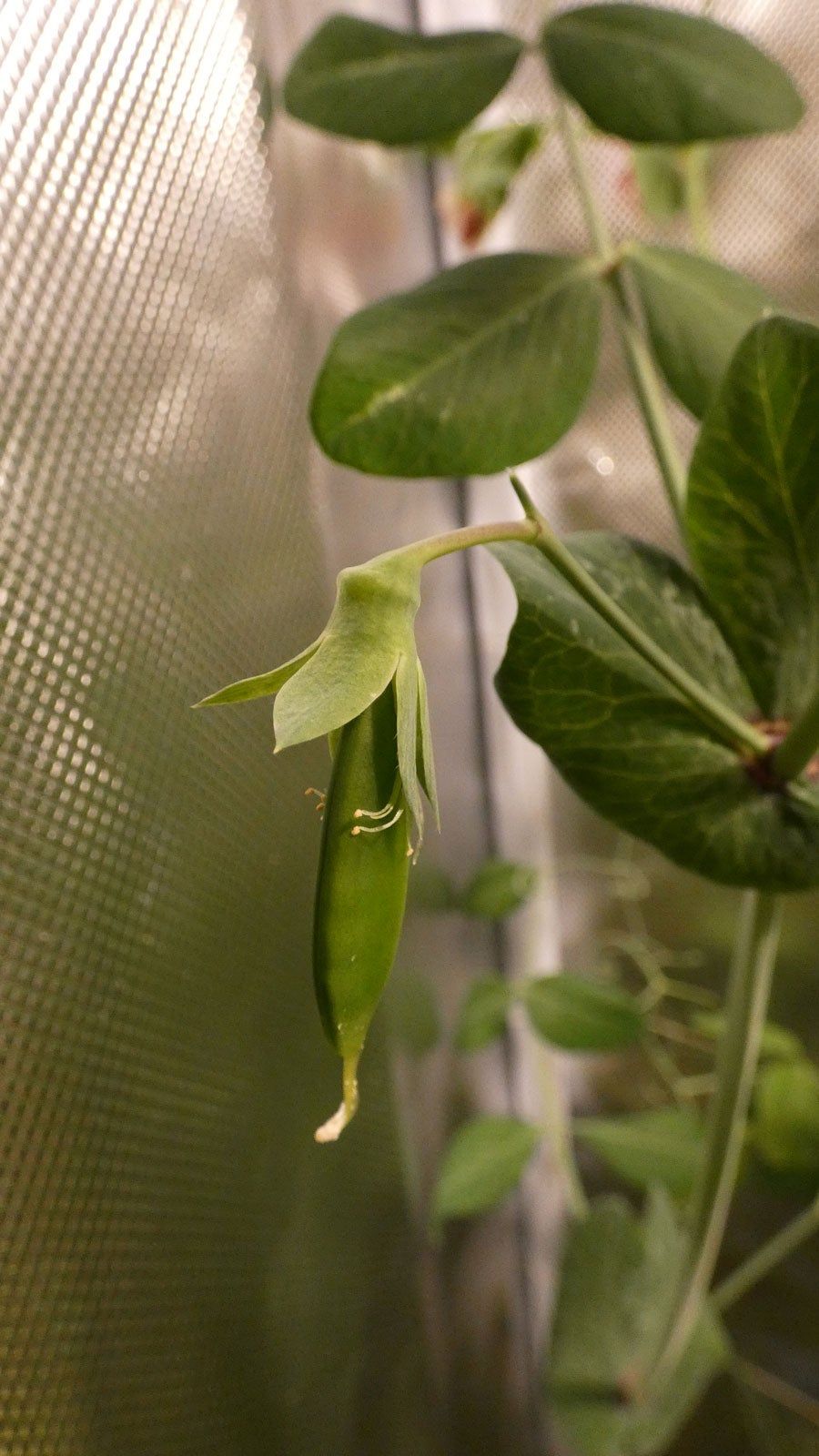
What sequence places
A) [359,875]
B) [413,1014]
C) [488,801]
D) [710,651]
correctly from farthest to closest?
[488,801]
[413,1014]
[710,651]
[359,875]

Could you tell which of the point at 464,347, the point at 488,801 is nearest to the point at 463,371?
the point at 464,347

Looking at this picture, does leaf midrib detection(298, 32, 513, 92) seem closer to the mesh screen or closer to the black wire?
the mesh screen

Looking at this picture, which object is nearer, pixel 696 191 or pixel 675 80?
pixel 675 80

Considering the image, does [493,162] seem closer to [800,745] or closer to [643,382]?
[643,382]

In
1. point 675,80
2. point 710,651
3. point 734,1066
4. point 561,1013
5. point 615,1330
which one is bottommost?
point 615,1330

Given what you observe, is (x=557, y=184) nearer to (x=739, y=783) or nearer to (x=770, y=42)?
(x=770, y=42)

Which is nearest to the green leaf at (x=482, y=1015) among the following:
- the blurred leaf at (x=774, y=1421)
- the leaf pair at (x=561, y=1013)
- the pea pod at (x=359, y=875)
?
the leaf pair at (x=561, y=1013)

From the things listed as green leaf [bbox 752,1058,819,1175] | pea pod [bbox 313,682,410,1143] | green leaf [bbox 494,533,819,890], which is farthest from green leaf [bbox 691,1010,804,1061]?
pea pod [bbox 313,682,410,1143]

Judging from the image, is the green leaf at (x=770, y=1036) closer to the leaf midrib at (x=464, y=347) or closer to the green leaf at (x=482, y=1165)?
the green leaf at (x=482, y=1165)
